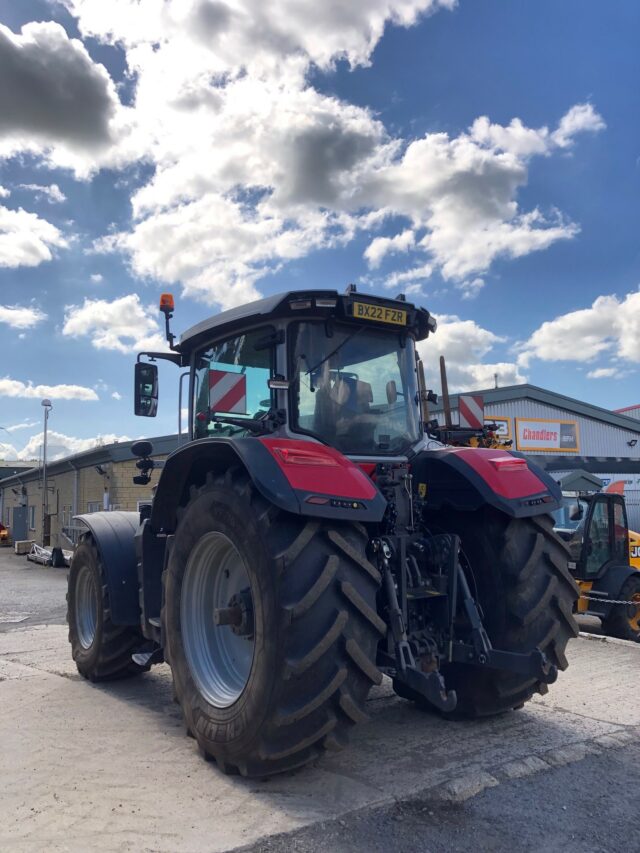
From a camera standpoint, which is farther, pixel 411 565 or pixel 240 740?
pixel 411 565

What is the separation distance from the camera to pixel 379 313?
470cm

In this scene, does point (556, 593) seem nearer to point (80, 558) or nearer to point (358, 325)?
point (358, 325)

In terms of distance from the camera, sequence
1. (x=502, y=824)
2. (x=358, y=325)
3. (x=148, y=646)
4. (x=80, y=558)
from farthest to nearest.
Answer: (x=80, y=558), (x=148, y=646), (x=358, y=325), (x=502, y=824)

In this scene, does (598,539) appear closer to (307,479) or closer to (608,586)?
(608,586)

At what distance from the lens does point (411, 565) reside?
168 inches

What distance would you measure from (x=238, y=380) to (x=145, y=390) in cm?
110

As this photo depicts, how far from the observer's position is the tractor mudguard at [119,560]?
569 centimetres

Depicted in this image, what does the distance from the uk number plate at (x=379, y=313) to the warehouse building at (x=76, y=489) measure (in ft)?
33.8

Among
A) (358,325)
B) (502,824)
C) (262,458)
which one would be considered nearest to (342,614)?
(262,458)

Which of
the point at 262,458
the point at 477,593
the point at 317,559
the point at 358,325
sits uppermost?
the point at 358,325

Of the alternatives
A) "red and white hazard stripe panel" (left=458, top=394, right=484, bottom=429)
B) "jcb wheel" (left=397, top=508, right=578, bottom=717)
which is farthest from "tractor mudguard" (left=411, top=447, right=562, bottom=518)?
"red and white hazard stripe panel" (left=458, top=394, right=484, bottom=429)

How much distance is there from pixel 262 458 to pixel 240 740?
145 centimetres

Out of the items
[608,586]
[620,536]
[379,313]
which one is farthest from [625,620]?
[379,313]

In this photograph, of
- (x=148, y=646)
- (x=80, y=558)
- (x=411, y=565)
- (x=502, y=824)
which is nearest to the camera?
(x=502, y=824)
